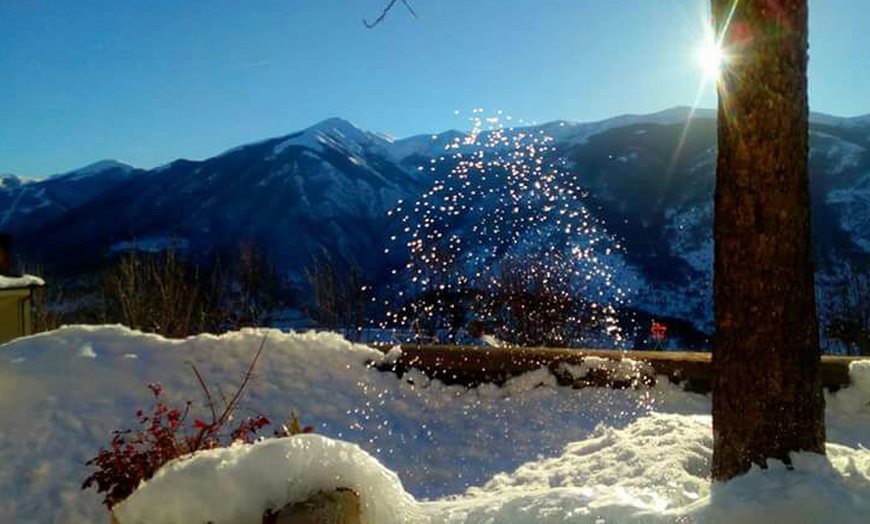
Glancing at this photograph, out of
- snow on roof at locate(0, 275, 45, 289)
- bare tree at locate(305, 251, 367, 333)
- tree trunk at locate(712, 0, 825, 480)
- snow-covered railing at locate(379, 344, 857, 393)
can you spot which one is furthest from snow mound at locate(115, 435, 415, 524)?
snow on roof at locate(0, 275, 45, 289)

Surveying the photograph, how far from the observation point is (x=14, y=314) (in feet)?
44.1

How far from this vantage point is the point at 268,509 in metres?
2.20

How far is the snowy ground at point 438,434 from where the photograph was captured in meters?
2.67

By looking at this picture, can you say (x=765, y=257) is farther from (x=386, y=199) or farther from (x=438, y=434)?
(x=386, y=199)

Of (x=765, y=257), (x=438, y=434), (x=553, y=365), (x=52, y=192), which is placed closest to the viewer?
(x=765, y=257)

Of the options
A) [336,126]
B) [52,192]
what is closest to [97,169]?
[52,192]

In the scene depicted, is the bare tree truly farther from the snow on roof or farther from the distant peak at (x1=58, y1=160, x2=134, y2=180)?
the distant peak at (x1=58, y1=160, x2=134, y2=180)

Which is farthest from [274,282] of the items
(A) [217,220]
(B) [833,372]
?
(A) [217,220]

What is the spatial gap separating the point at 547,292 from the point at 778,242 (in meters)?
8.89

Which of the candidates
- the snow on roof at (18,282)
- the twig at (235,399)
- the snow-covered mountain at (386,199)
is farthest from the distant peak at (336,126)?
the twig at (235,399)

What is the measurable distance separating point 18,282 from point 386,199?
168ft

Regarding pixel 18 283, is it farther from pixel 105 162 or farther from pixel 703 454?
pixel 105 162

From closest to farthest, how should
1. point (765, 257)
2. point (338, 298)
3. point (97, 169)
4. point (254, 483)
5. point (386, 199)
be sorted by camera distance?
point (254, 483)
point (765, 257)
point (338, 298)
point (386, 199)
point (97, 169)

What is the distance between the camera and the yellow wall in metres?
13.1
